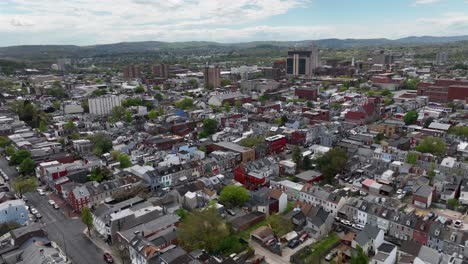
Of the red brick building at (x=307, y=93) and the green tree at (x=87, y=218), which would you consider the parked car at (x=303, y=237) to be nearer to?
the green tree at (x=87, y=218)

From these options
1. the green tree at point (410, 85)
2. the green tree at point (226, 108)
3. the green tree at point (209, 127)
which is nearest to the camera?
the green tree at point (209, 127)

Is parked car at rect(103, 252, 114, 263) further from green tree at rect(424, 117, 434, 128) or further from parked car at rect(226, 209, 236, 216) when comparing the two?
green tree at rect(424, 117, 434, 128)

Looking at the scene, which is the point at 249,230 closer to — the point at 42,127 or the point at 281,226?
the point at 281,226

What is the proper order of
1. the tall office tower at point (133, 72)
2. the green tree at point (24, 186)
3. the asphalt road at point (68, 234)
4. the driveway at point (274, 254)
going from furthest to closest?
the tall office tower at point (133, 72)
the green tree at point (24, 186)
the asphalt road at point (68, 234)
the driveway at point (274, 254)

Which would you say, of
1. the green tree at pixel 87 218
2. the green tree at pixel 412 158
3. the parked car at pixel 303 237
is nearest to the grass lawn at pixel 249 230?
the parked car at pixel 303 237

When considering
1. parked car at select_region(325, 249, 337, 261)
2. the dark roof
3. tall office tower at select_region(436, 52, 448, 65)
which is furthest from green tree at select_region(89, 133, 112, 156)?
tall office tower at select_region(436, 52, 448, 65)

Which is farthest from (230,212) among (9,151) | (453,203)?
(9,151)

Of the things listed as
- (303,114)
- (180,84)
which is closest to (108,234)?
(303,114)
